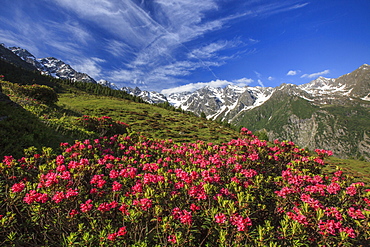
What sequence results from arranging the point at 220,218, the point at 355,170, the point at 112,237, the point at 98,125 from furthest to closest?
the point at 355,170
the point at 98,125
the point at 220,218
the point at 112,237

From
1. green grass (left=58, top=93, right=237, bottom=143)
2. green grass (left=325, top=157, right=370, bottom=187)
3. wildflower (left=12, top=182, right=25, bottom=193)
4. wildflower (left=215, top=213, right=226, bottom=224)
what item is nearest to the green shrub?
green grass (left=58, top=93, right=237, bottom=143)

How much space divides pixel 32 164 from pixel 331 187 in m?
11.3

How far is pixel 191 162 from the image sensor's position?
26.7ft

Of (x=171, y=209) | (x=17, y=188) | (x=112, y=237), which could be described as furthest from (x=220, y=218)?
(x=17, y=188)

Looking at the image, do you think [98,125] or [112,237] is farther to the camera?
[98,125]

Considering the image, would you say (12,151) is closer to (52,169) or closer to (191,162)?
(52,169)

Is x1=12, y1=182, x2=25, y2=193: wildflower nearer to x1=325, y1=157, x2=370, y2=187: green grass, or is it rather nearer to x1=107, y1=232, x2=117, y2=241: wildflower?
x1=107, y1=232, x2=117, y2=241: wildflower

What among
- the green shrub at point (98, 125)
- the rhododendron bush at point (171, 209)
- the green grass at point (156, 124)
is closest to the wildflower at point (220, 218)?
the rhododendron bush at point (171, 209)

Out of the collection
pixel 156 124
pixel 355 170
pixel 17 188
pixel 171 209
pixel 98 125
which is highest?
pixel 355 170

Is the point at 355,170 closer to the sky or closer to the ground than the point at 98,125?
closer to the sky

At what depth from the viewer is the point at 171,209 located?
14.5ft

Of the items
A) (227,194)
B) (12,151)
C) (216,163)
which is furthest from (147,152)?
(12,151)

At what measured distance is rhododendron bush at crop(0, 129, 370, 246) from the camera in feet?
12.7

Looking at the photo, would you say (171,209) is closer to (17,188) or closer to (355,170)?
(17,188)
